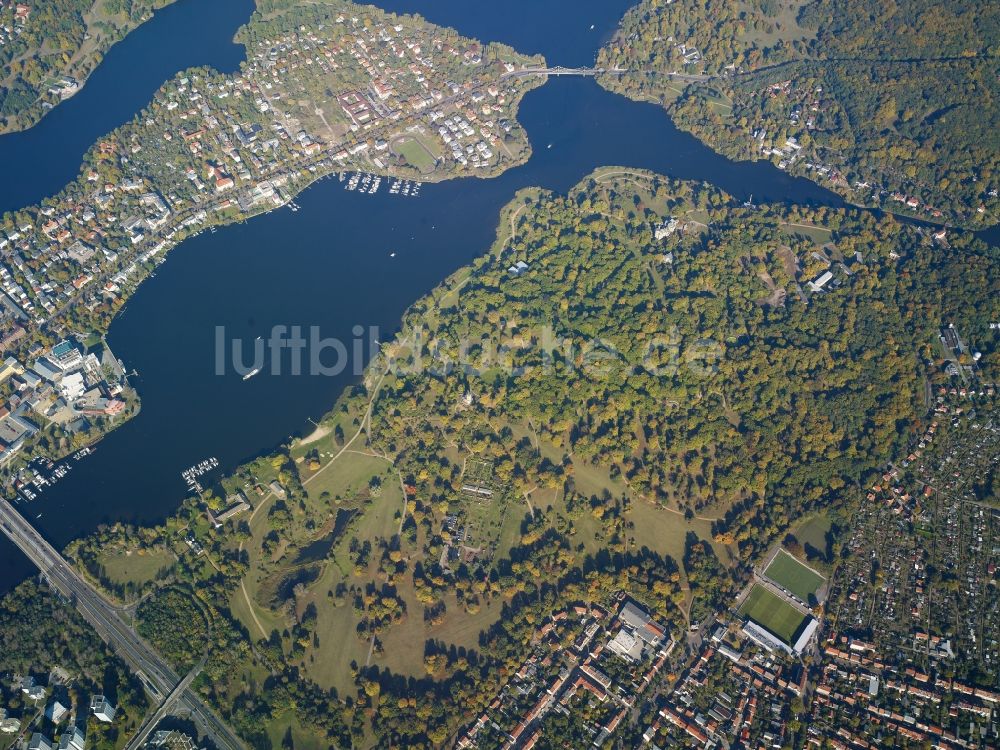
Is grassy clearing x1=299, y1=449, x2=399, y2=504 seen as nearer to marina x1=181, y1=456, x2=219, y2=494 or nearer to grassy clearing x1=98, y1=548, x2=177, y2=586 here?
marina x1=181, y1=456, x2=219, y2=494

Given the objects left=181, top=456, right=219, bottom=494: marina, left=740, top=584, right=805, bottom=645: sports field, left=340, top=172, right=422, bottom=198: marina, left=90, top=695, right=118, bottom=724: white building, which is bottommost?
left=90, top=695, right=118, bottom=724: white building

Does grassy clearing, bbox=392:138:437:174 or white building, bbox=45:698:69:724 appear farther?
grassy clearing, bbox=392:138:437:174

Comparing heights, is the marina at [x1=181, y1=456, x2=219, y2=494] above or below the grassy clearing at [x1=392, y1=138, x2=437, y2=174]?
below

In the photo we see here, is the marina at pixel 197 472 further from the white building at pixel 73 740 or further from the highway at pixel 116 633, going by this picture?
the white building at pixel 73 740

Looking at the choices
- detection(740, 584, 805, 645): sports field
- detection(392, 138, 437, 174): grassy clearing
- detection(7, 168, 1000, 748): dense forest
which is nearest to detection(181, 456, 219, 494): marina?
detection(7, 168, 1000, 748): dense forest

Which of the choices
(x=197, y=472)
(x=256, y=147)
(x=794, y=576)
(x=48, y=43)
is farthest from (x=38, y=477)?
(x=48, y=43)

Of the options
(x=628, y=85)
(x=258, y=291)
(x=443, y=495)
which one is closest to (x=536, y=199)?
(x=628, y=85)
